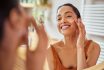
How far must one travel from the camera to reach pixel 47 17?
2.28 metres

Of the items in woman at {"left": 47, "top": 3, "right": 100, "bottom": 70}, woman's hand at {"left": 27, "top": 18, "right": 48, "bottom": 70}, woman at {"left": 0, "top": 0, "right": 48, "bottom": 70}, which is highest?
woman at {"left": 0, "top": 0, "right": 48, "bottom": 70}

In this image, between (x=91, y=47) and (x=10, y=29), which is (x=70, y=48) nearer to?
(x=91, y=47)

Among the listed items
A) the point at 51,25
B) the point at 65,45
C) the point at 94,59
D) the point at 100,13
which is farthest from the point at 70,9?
the point at 51,25

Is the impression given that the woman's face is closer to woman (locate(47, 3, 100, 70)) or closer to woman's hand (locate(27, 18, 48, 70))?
woman (locate(47, 3, 100, 70))

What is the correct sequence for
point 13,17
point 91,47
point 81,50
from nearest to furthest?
point 13,17
point 81,50
point 91,47

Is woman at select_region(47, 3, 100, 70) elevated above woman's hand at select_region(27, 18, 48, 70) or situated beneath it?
situated beneath

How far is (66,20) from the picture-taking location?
1.08 meters

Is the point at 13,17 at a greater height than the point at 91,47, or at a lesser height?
greater

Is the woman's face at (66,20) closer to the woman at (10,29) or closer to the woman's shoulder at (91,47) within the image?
the woman's shoulder at (91,47)

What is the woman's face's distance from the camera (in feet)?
3.53

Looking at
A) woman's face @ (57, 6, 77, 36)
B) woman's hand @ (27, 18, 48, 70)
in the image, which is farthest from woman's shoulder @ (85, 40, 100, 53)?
woman's hand @ (27, 18, 48, 70)

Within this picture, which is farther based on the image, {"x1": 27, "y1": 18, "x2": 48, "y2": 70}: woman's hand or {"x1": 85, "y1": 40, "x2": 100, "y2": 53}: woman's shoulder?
{"x1": 85, "y1": 40, "x2": 100, "y2": 53}: woman's shoulder

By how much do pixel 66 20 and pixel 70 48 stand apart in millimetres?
197

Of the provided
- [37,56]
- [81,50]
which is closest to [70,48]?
[81,50]
